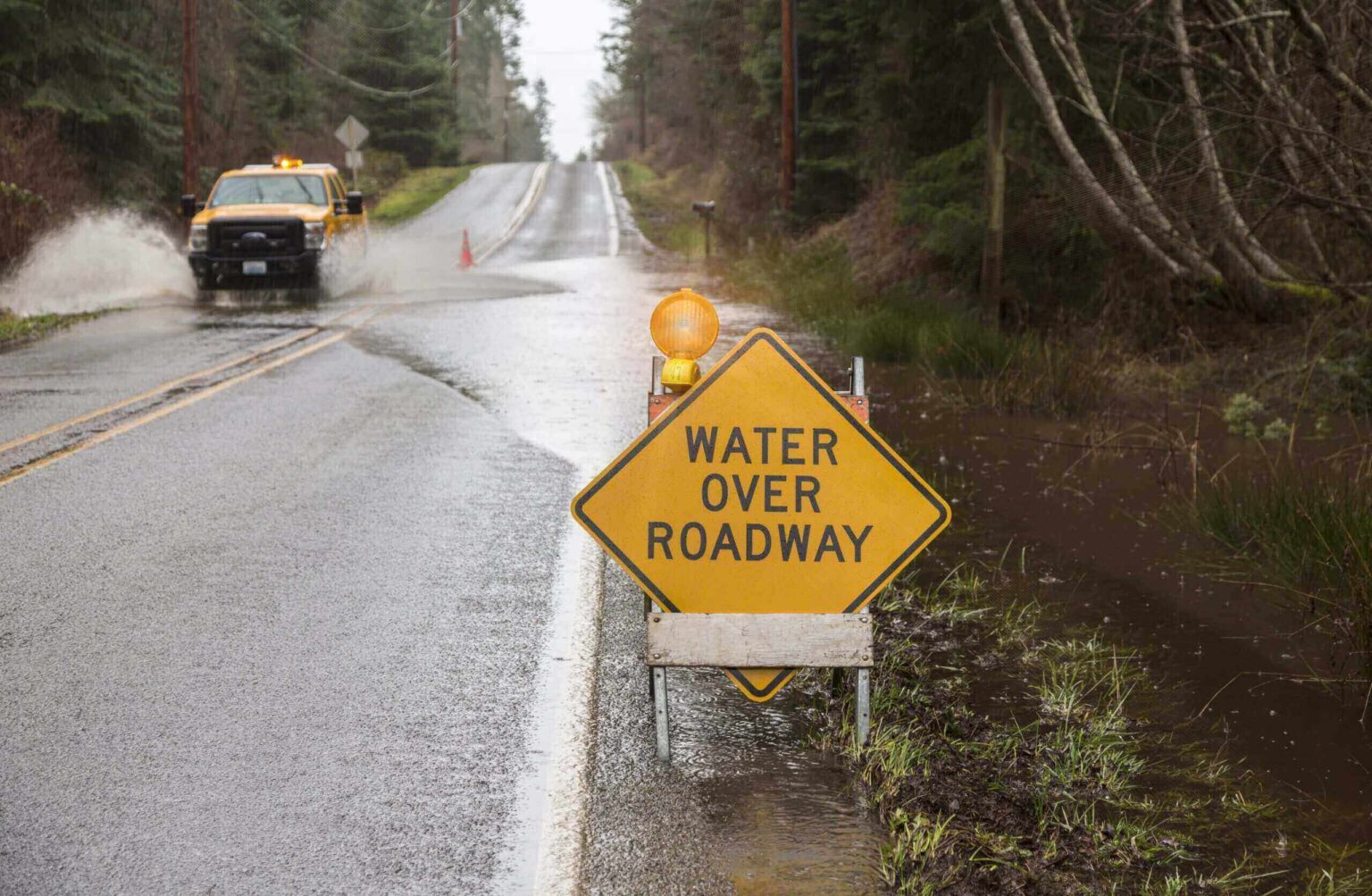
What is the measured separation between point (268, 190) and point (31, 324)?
607cm

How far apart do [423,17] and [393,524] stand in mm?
62720

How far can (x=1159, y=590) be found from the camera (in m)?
7.23

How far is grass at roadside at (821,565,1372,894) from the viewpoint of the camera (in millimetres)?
4008

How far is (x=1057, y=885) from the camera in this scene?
12.9 ft

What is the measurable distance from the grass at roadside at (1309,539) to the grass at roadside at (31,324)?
13.0 metres

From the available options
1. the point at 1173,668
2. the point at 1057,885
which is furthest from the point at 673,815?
the point at 1173,668

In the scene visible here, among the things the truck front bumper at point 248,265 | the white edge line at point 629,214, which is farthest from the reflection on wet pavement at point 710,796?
the white edge line at point 629,214

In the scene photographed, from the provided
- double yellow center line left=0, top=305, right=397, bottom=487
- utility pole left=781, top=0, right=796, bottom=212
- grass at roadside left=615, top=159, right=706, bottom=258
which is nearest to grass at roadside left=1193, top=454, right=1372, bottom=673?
double yellow center line left=0, top=305, right=397, bottom=487

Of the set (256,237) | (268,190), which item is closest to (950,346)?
(256,237)

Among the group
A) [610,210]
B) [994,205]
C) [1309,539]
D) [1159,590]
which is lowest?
[1159,590]

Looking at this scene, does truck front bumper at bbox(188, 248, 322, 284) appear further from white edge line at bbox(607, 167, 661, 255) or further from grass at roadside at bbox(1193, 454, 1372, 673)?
grass at roadside at bbox(1193, 454, 1372, 673)

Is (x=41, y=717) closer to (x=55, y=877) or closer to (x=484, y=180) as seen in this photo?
(x=55, y=877)

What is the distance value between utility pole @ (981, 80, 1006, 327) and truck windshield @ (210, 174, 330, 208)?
1219 centimetres

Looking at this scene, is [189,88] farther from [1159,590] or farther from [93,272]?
[1159,590]
